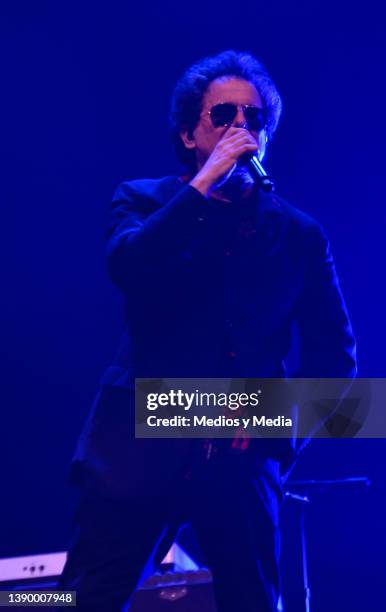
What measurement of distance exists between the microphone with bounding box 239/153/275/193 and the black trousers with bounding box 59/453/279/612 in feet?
1.55

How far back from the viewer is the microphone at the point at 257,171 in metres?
1.31

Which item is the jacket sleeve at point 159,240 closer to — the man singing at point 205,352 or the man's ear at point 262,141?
the man singing at point 205,352

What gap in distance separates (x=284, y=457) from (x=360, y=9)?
192cm

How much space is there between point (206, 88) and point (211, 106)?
8 cm

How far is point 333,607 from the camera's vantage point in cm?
239

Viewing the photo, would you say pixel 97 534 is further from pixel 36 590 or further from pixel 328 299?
pixel 328 299

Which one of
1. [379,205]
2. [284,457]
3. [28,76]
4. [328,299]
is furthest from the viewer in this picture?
[379,205]

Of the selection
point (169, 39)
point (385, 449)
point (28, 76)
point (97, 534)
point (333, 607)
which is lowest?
point (333, 607)

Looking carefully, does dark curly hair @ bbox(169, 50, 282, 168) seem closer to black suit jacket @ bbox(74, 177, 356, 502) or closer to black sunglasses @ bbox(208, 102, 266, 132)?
black sunglasses @ bbox(208, 102, 266, 132)

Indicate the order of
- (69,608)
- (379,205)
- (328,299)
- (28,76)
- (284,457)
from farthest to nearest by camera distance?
(379,205)
(28,76)
(328,299)
(284,457)
(69,608)


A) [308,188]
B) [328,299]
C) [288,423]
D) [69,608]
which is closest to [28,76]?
[308,188]

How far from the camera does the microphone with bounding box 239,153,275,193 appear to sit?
1.31m

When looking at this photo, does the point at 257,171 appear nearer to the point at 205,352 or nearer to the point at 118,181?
the point at 205,352

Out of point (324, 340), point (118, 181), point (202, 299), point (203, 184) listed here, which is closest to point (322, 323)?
point (324, 340)
